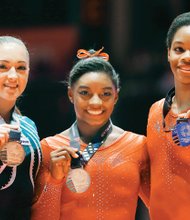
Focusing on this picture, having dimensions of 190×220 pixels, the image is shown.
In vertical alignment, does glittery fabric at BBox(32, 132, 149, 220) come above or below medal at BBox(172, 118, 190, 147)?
below

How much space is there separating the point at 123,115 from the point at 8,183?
2.68 meters

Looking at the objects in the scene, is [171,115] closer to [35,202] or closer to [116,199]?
[116,199]

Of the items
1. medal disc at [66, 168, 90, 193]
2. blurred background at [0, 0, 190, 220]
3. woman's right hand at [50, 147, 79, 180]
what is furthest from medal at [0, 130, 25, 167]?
blurred background at [0, 0, 190, 220]

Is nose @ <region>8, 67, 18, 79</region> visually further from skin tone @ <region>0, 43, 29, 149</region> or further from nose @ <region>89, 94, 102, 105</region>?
nose @ <region>89, 94, 102, 105</region>

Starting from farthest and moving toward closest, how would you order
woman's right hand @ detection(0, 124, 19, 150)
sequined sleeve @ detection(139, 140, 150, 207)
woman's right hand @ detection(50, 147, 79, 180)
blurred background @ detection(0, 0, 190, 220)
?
blurred background @ detection(0, 0, 190, 220) → sequined sleeve @ detection(139, 140, 150, 207) → woman's right hand @ detection(50, 147, 79, 180) → woman's right hand @ detection(0, 124, 19, 150)

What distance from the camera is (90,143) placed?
3410mm

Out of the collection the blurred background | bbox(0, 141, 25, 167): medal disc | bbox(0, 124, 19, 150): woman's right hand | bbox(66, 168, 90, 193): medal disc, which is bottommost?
the blurred background

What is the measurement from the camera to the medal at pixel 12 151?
3.12 metres

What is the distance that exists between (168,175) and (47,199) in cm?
52

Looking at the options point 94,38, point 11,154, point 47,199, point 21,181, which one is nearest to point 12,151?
point 11,154

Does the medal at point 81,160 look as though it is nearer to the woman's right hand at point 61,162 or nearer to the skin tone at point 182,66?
the woman's right hand at point 61,162

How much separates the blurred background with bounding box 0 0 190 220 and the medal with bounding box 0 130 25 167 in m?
2.76

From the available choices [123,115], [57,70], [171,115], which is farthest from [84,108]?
[57,70]

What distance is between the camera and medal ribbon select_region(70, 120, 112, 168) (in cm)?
334
